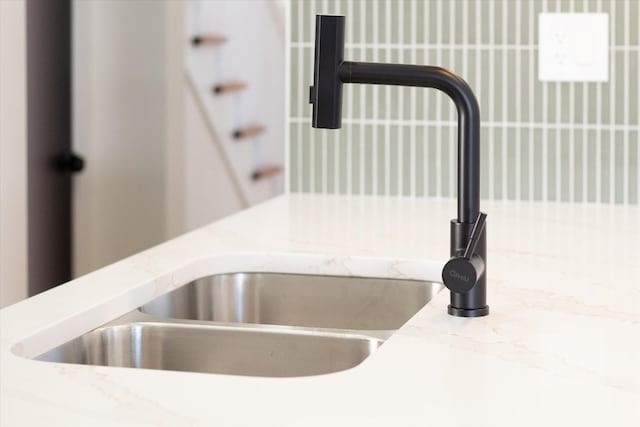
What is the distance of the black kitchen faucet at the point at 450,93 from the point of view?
1021mm

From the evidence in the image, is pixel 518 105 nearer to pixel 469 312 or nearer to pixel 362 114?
pixel 362 114

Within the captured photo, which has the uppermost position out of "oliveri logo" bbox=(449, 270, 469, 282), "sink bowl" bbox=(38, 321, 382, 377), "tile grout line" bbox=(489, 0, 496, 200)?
"tile grout line" bbox=(489, 0, 496, 200)

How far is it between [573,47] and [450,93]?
0.84 metres

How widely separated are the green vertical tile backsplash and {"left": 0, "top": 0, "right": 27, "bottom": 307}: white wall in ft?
3.08

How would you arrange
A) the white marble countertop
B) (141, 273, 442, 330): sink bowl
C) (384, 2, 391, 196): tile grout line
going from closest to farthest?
1. the white marble countertop
2. (141, 273, 442, 330): sink bowl
3. (384, 2, 391, 196): tile grout line

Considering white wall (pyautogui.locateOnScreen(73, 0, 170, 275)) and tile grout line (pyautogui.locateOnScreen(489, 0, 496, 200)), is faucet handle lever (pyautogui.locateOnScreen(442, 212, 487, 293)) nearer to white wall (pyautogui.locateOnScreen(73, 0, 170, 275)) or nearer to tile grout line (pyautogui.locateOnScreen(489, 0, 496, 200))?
tile grout line (pyautogui.locateOnScreen(489, 0, 496, 200))

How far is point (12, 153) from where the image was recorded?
2562mm

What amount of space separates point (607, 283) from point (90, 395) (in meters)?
0.67

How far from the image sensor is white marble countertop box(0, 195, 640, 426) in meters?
0.74

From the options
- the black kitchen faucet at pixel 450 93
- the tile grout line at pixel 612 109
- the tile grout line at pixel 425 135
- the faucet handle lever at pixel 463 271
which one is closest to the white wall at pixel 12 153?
the tile grout line at pixel 425 135

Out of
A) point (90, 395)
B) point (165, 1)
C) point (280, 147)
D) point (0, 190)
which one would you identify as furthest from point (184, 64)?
point (90, 395)

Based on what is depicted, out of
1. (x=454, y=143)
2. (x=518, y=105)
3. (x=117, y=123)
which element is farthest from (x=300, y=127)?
(x=117, y=123)

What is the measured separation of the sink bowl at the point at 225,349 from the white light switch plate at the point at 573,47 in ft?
2.98

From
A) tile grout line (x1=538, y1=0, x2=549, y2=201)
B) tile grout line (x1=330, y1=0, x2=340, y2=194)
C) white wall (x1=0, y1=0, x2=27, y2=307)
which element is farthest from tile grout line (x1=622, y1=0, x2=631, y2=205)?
white wall (x1=0, y1=0, x2=27, y2=307)
